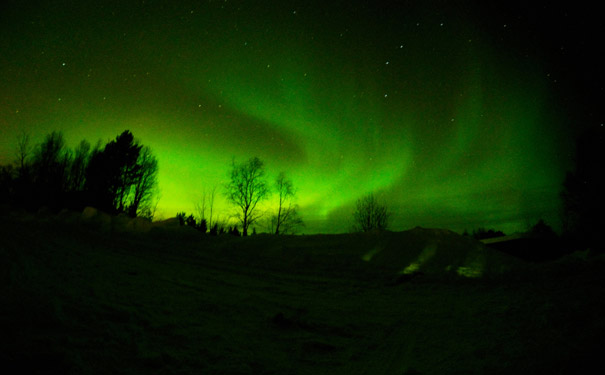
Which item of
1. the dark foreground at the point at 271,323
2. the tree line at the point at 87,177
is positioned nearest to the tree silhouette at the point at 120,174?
the tree line at the point at 87,177

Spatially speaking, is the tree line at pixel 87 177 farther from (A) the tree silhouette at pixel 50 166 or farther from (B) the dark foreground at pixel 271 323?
(B) the dark foreground at pixel 271 323

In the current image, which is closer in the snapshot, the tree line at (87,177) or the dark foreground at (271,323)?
the dark foreground at (271,323)

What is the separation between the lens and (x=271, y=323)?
177 inches

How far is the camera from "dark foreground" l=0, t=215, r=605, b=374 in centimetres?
280

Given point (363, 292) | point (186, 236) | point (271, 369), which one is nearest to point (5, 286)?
point (271, 369)

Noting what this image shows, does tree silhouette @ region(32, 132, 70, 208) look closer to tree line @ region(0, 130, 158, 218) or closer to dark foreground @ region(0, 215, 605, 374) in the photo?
tree line @ region(0, 130, 158, 218)

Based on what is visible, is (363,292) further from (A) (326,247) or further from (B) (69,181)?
(B) (69,181)

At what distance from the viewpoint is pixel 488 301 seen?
6.45 metres

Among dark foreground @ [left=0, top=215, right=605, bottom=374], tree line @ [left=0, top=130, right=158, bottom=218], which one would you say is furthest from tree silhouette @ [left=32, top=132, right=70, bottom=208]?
dark foreground @ [left=0, top=215, right=605, bottom=374]

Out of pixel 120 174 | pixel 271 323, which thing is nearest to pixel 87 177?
pixel 120 174

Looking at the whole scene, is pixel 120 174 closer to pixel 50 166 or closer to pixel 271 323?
pixel 50 166

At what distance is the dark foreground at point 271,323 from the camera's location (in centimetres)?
280

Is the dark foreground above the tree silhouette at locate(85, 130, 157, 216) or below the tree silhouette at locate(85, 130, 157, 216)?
below

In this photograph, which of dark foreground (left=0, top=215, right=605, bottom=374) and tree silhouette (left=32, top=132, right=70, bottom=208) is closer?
dark foreground (left=0, top=215, right=605, bottom=374)
